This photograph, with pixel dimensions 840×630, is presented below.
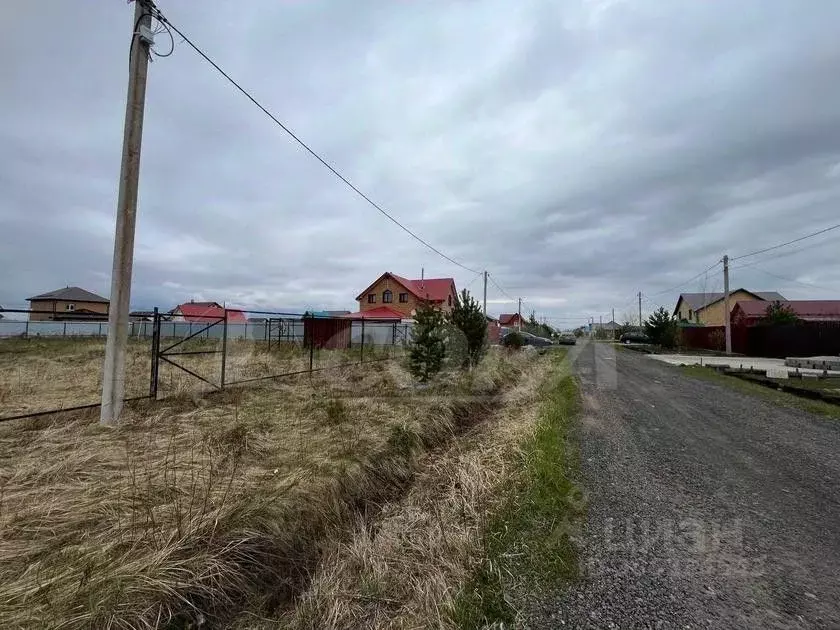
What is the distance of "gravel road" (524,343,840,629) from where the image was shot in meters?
2.36

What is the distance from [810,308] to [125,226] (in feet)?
214

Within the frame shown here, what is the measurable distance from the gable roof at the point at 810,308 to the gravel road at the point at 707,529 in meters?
45.2

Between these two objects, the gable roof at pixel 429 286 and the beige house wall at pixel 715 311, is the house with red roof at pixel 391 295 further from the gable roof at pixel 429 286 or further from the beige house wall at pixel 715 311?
the beige house wall at pixel 715 311

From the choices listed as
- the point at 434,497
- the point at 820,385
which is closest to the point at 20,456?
the point at 434,497

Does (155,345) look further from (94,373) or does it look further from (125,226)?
(94,373)

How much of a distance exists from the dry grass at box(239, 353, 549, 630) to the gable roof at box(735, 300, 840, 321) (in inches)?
1919

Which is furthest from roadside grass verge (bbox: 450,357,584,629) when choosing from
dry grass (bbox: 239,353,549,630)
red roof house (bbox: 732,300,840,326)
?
red roof house (bbox: 732,300,840,326)

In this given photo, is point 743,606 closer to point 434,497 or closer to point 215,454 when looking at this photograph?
point 434,497

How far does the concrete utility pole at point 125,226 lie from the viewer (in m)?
5.49

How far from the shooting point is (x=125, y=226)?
220 inches

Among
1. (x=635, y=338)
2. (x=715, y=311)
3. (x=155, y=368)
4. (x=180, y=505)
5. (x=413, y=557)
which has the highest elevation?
(x=715, y=311)

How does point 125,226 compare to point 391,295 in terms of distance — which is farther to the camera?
point 391,295

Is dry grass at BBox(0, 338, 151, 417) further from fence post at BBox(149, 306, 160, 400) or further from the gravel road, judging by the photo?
the gravel road

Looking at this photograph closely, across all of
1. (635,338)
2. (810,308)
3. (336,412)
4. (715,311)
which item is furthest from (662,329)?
(336,412)
